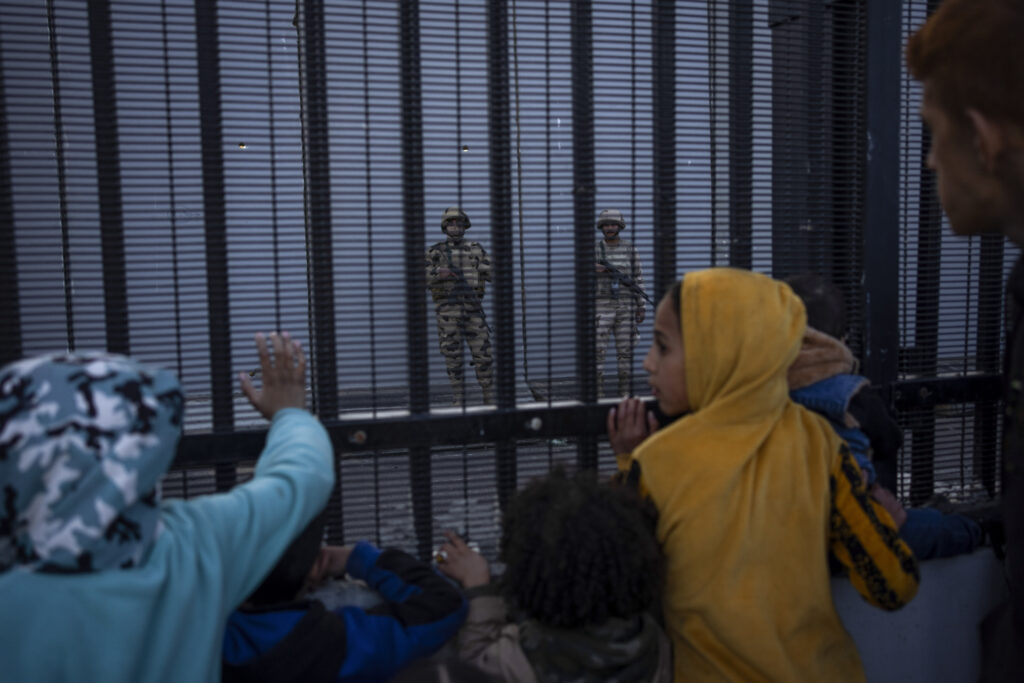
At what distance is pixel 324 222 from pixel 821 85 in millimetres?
1706

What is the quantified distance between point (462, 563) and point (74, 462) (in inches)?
44.7

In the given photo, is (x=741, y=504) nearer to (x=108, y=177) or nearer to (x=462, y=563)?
(x=462, y=563)

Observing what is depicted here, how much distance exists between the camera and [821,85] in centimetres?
265

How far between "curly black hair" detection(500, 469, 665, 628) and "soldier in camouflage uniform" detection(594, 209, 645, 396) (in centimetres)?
62

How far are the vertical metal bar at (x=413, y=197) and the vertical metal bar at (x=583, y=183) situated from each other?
0.46m

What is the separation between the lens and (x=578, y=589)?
1.76m

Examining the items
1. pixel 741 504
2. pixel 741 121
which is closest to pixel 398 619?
pixel 741 504

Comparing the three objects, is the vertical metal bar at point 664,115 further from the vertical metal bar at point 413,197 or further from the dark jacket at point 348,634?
the dark jacket at point 348,634

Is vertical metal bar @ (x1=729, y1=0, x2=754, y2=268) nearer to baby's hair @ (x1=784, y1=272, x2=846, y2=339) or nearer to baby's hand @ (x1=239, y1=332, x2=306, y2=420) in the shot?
baby's hair @ (x1=784, y1=272, x2=846, y2=339)

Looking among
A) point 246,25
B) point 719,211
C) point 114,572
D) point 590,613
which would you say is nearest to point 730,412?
point 590,613

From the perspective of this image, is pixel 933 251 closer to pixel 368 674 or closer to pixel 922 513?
pixel 922 513

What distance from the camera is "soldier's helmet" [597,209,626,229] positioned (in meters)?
2.38

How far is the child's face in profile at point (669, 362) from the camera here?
2100 millimetres

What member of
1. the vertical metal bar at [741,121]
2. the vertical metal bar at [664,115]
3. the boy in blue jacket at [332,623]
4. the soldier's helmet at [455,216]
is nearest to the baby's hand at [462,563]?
the boy in blue jacket at [332,623]
